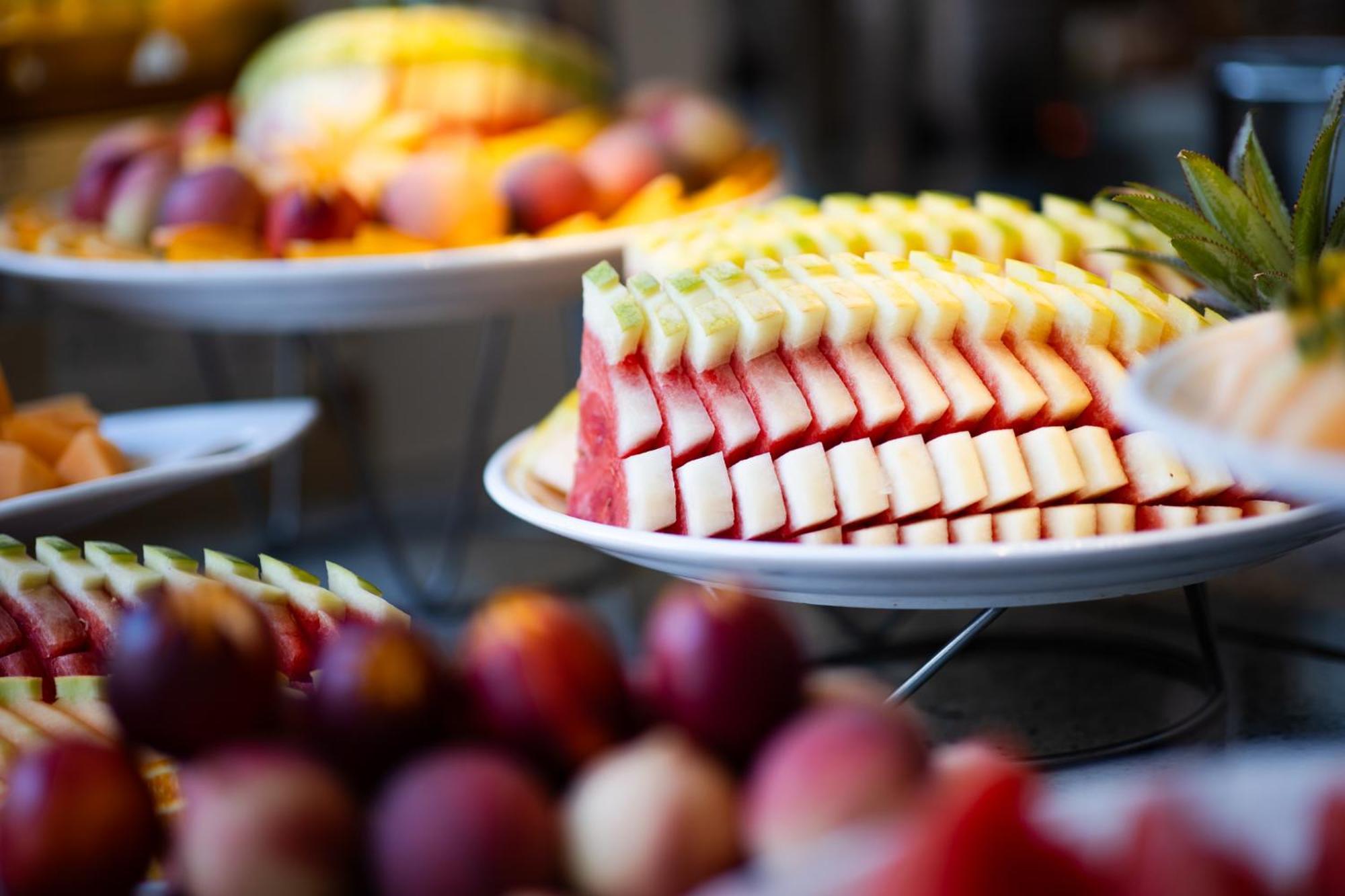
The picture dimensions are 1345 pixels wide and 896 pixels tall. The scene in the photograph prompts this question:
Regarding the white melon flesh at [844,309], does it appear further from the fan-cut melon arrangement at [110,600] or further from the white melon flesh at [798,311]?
the fan-cut melon arrangement at [110,600]

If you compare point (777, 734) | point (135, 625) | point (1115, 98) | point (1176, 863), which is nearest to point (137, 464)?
point (135, 625)

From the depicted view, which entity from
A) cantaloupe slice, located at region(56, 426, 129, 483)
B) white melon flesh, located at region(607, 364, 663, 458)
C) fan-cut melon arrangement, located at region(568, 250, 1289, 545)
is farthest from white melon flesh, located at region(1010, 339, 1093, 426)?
cantaloupe slice, located at region(56, 426, 129, 483)

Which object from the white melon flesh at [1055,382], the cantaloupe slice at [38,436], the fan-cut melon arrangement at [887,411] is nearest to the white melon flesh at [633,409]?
the fan-cut melon arrangement at [887,411]

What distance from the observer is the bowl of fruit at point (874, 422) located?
0.78 m

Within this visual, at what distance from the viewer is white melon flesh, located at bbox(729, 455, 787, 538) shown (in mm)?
789

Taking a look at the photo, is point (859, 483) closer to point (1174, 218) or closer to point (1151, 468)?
point (1151, 468)

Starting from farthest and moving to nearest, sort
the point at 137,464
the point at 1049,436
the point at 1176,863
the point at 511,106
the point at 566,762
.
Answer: the point at 511,106 → the point at 137,464 → the point at 1049,436 → the point at 566,762 → the point at 1176,863

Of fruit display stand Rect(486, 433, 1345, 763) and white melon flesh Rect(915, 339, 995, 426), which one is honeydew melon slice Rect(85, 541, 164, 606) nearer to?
fruit display stand Rect(486, 433, 1345, 763)

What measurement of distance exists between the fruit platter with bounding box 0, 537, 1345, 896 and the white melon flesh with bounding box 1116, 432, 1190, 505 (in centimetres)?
33

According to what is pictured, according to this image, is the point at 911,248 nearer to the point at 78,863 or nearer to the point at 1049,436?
the point at 1049,436

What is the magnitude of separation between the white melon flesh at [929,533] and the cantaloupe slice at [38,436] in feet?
2.00

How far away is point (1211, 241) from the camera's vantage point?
85 cm

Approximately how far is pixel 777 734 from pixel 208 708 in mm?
188

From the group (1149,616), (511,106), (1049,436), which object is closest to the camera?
(1049,436)
